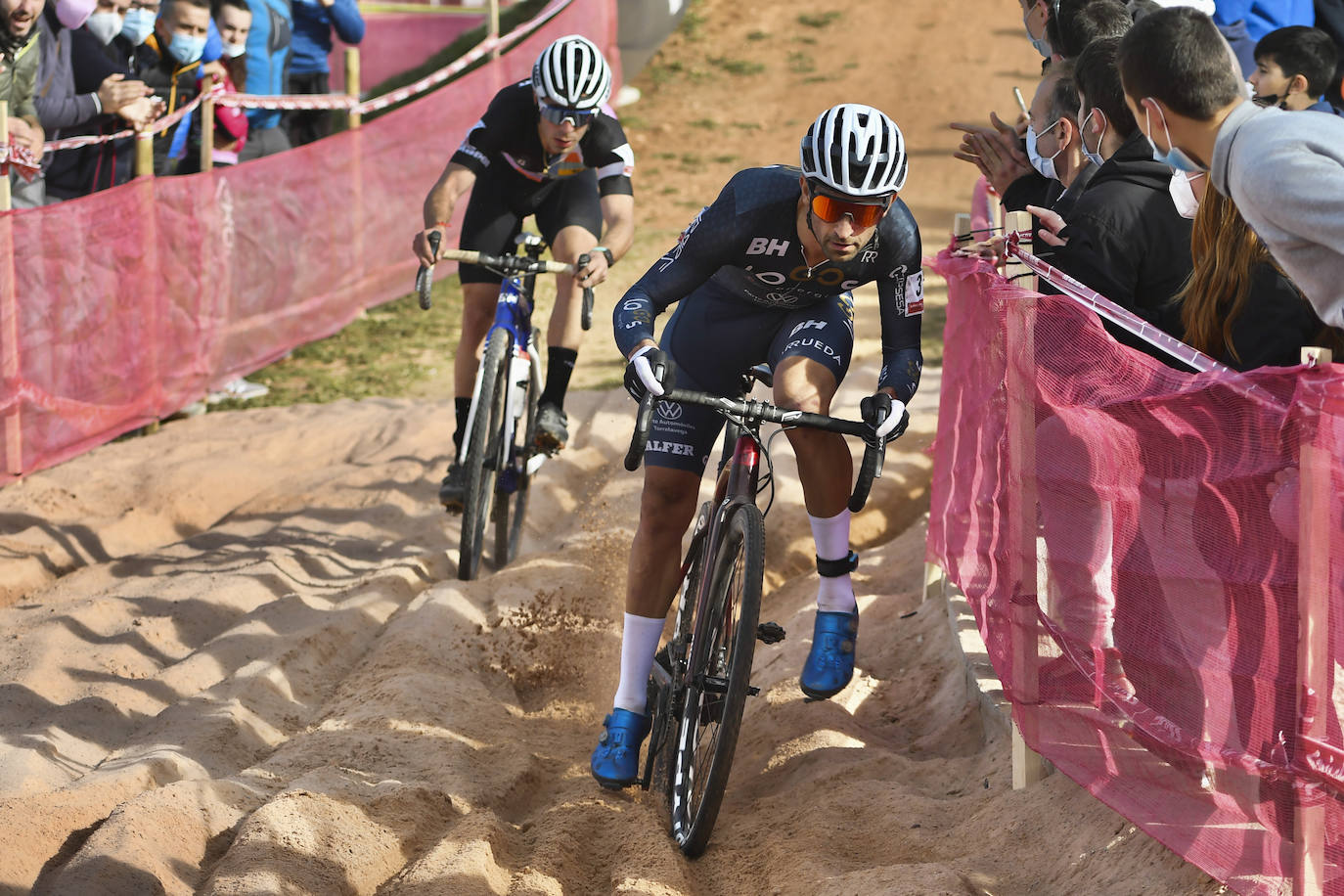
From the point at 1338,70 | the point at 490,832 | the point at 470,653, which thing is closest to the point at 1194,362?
the point at 490,832

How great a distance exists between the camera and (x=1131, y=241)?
13.4 feet

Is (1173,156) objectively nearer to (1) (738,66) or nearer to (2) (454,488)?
(2) (454,488)

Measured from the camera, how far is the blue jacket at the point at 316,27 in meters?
12.8

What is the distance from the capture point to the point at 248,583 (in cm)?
711

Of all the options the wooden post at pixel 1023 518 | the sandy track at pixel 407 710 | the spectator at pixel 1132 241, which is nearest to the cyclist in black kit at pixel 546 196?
the sandy track at pixel 407 710

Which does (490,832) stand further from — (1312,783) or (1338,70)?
(1338,70)

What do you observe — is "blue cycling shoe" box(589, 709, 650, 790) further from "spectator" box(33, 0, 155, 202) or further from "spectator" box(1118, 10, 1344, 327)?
"spectator" box(33, 0, 155, 202)

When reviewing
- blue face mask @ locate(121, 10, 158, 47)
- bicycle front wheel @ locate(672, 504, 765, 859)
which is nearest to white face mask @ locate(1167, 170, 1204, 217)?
bicycle front wheel @ locate(672, 504, 765, 859)

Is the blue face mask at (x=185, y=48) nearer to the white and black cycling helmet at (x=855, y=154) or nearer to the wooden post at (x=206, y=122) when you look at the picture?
the wooden post at (x=206, y=122)

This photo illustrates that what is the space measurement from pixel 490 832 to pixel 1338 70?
6.03 m

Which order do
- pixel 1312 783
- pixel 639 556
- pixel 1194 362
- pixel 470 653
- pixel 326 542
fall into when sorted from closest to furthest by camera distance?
pixel 1312 783 → pixel 1194 362 → pixel 639 556 → pixel 470 653 → pixel 326 542

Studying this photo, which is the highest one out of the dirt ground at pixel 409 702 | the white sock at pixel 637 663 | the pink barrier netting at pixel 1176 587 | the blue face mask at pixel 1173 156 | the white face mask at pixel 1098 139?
the blue face mask at pixel 1173 156

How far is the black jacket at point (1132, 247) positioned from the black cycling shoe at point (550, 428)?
339 cm

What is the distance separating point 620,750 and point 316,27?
10207 millimetres
